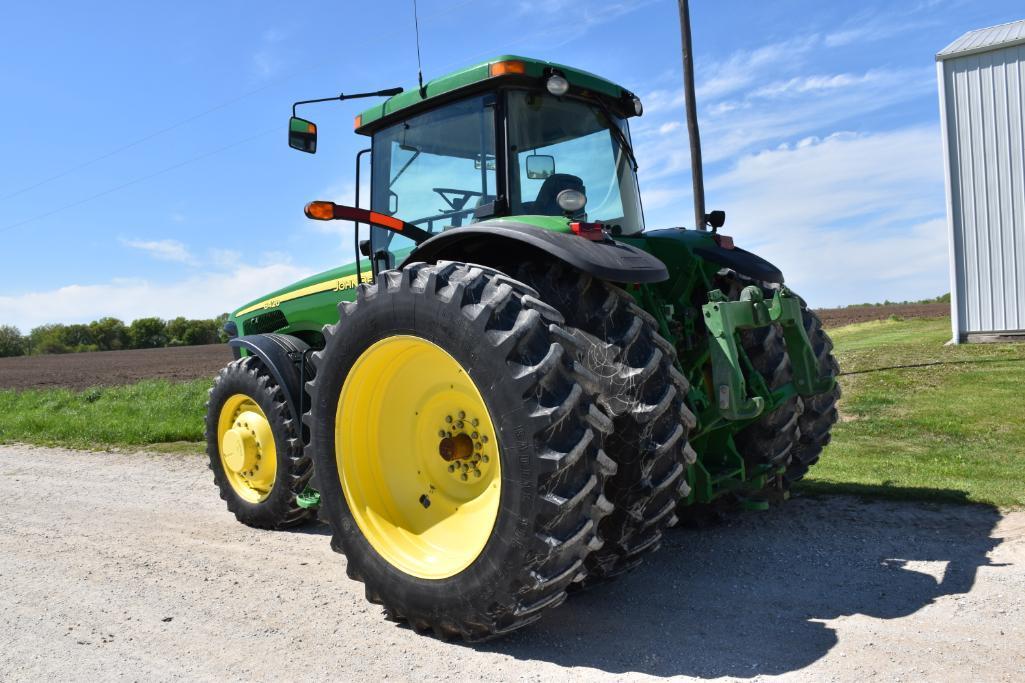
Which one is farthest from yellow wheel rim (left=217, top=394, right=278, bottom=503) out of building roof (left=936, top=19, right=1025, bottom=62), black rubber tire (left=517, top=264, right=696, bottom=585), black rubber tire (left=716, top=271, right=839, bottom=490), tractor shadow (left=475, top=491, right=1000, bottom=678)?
building roof (left=936, top=19, right=1025, bottom=62)

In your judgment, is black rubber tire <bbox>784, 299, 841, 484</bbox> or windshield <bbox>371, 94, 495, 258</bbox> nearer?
windshield <bbox>371, 94, 495, 258</bbox>

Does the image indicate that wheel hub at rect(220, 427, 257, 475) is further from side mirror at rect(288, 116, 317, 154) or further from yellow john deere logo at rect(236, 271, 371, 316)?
side mirror at rect(288, 116, 317, 154)

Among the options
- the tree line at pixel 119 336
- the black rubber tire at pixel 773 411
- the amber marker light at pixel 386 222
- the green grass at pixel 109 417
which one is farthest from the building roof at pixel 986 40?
the tree line at pixel 119 336

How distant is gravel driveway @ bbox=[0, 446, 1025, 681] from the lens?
304 centimetres

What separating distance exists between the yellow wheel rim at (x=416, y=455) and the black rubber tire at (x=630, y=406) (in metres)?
0.52

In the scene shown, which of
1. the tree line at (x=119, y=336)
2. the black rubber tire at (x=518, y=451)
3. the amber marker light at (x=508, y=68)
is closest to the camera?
the black rubber tire at (x=518, y=451)

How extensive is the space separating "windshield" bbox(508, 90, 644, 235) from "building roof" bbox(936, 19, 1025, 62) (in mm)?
10454

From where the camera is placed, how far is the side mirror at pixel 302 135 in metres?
4.89

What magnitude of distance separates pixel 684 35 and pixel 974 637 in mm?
10354

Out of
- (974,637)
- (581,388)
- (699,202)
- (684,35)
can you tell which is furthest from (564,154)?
(684,35)

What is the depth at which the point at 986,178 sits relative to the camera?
12469 mm

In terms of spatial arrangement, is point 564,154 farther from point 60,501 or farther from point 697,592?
point 60,501

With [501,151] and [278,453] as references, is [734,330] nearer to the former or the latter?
[501,151]

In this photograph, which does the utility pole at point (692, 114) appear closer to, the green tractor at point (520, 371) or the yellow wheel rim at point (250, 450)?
the green tractor at point (520, 371)
